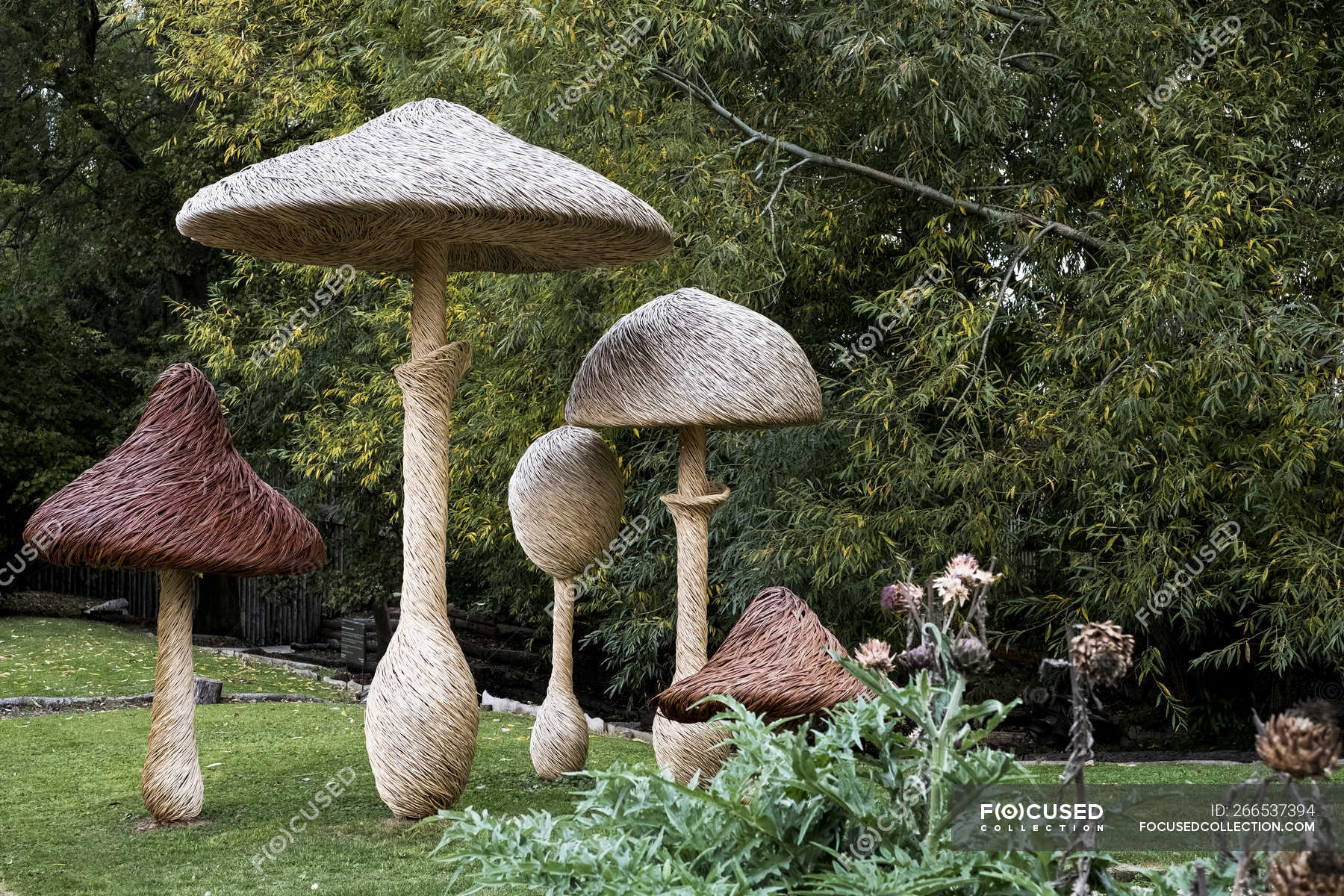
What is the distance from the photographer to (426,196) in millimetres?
5070

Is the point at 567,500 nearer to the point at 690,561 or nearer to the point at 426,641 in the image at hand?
the point at 690,561

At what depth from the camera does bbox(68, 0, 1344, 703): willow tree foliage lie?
776 cm

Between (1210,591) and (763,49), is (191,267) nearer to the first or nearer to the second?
(763,49)

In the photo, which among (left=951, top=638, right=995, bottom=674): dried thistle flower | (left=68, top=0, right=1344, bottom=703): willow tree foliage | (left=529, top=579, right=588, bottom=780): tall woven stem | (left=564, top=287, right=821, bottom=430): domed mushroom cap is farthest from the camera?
(left=68, top=0, right=1344, bottom=703): willow tree foliage

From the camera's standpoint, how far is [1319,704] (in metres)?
1.67

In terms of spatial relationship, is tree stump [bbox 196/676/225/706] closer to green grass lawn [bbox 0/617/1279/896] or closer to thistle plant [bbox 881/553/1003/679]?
green grass lawn [bbox 0/617/1279/896]

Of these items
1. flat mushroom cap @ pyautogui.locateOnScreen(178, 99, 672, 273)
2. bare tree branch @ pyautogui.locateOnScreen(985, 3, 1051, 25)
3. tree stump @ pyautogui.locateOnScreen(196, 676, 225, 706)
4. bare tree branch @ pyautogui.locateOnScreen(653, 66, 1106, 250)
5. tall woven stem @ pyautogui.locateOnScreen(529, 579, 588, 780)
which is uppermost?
bare tree branch @ pyautogui.locateOnScreen(985, 3, 1051, 25)

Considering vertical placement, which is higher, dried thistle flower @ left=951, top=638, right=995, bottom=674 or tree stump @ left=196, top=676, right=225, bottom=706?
dried thistle flower @ left=951, top=638, right=995, bottom=674

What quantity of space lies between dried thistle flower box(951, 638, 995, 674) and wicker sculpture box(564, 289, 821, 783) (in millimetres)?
3494

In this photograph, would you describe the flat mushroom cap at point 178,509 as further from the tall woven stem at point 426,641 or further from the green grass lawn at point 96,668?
the green grass lawn at point 96,668

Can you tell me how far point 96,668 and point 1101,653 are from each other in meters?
13.5

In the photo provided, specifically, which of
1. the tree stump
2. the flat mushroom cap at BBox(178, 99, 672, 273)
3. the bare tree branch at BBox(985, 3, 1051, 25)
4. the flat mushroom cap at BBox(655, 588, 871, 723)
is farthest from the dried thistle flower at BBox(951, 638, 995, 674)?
the tree stump

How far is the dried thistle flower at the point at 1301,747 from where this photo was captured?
62.6 inches

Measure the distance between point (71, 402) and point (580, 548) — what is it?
14.7 m
